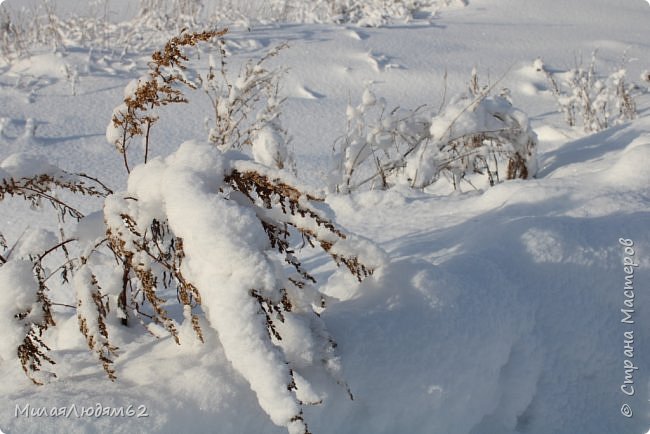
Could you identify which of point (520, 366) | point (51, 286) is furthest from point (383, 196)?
point (51, 286)

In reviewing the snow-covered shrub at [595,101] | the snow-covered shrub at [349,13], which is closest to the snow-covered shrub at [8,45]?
the snow-covered shrub at [349,13]

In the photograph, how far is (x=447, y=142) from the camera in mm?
3141

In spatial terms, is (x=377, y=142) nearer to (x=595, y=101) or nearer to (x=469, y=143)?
(x=469, y=143)

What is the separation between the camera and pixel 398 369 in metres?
1.29

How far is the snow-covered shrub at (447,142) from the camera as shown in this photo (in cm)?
309

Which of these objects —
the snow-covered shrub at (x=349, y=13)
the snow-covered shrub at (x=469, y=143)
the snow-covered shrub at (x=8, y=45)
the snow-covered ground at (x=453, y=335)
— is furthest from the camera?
the snow-covered shrub at (x=349, y=13)

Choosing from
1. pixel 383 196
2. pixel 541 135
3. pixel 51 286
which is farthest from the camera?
pixel 541 135

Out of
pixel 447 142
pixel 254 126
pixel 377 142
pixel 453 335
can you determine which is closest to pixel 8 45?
pixel 254 126

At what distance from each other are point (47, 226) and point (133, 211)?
1.87 meters

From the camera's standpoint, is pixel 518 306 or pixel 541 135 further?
pixel 541 135

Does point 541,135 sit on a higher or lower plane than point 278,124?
lower

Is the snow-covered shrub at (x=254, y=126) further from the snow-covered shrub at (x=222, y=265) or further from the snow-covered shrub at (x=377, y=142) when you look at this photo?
the snow-covered shrub at (x=222, y=265)

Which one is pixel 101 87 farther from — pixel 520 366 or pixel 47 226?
pixel 520 366

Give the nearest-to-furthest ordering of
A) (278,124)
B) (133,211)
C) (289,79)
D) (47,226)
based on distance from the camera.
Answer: (133,211) < (47,226) < (278,124) < (289,79)
